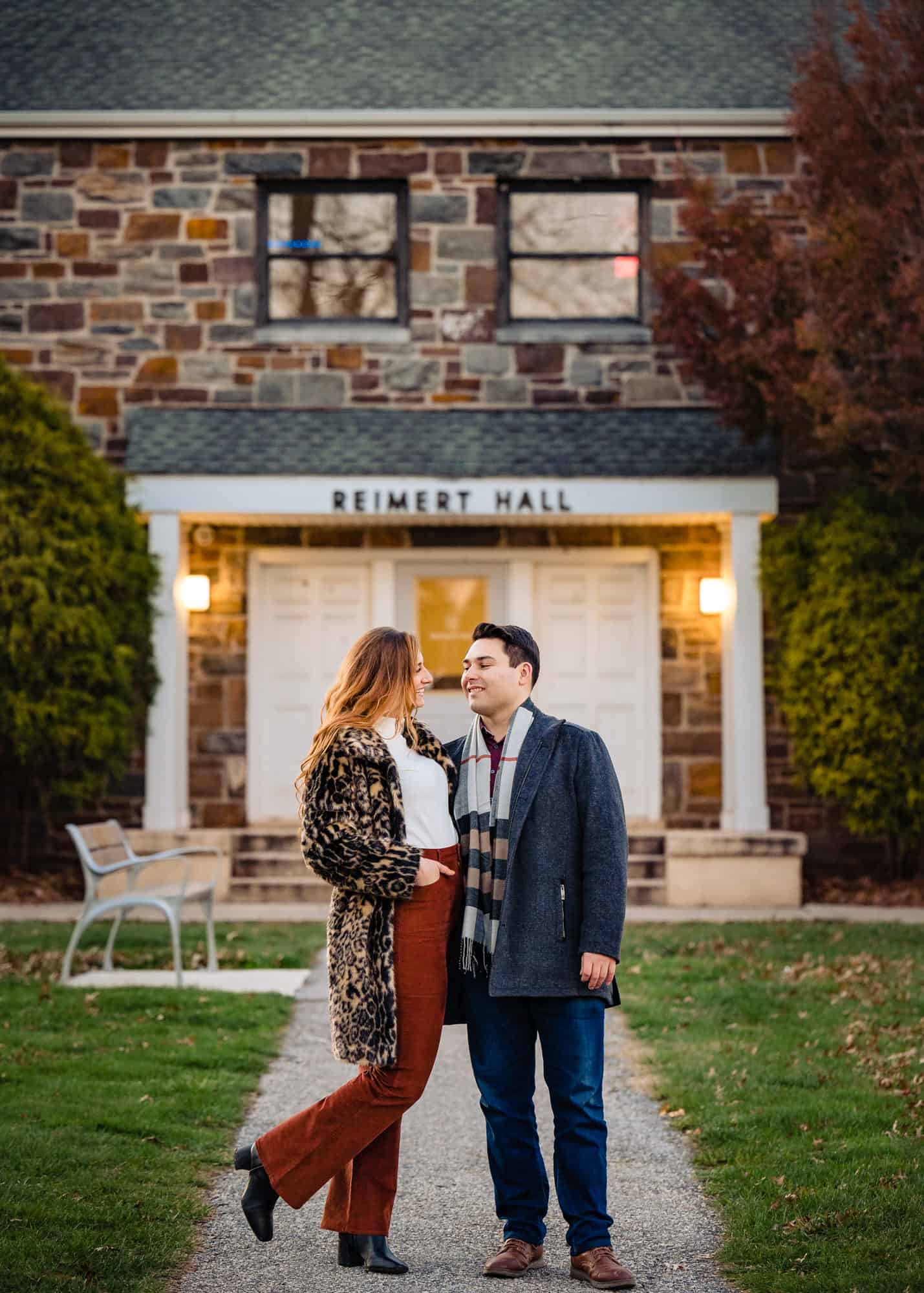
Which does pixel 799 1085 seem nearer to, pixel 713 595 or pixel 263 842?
pixel 263 842

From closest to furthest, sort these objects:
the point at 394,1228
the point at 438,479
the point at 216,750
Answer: the point at 394,1228
the point at 438,479
the point at 216,750

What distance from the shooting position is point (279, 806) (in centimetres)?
1335

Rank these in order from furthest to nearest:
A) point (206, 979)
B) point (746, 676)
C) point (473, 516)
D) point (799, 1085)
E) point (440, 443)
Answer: point (440, 443)
point (473, 516)
point (746, 676)
point (206, 979)
point (799, 1085)

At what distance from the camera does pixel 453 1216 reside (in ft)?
14.8

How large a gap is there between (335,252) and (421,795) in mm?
9853

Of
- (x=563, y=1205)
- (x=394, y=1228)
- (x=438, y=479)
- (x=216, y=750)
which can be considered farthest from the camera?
(x=216, y=750)

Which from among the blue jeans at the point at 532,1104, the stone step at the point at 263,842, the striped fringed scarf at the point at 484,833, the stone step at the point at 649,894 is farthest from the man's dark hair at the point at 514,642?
the stone step at the point at 263,842

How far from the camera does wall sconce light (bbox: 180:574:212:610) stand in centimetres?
1265

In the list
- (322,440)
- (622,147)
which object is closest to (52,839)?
(322,440)

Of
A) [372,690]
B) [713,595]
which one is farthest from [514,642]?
[713,595]

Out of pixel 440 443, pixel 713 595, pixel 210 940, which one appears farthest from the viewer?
pixel 713 595

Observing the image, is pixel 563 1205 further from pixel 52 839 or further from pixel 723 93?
pixel 723 93

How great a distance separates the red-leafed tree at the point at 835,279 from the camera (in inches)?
418

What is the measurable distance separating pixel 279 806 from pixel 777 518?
503 centimetres
